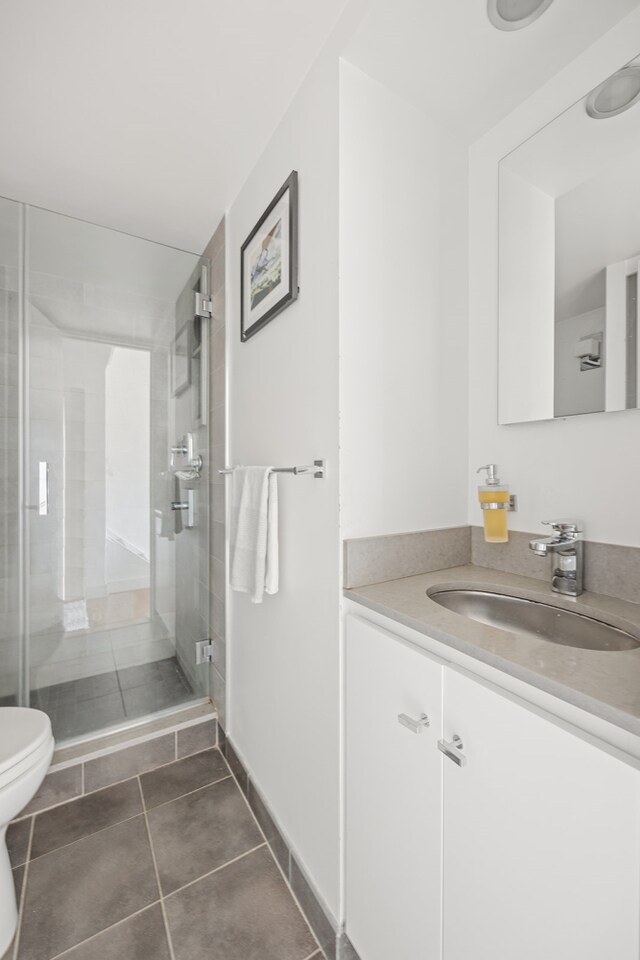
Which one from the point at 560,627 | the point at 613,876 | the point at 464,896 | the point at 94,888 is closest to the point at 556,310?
the point at 560,627

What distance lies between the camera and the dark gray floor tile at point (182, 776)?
157 cm

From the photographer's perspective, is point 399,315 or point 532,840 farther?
point 399,315

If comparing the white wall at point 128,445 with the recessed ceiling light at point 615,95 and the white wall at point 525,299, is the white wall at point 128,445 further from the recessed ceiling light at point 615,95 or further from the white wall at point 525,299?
the recessed ceiling light at point 615,95

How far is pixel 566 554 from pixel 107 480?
1.59 metres

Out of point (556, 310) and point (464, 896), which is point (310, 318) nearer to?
point (556, 310)

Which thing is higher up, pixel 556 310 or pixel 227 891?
pixel 556 310

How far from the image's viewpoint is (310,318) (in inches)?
44.2

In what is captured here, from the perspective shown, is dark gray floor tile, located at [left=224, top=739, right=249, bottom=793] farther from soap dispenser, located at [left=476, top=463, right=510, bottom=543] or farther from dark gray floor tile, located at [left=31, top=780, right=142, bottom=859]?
soap dispenser, located at [left=476, top=463, right=510, bottom=543]

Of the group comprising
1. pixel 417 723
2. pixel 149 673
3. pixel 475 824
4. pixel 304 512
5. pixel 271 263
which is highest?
pixel 271 263

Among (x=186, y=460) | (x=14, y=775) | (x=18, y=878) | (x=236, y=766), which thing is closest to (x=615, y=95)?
(x=186, y=460)

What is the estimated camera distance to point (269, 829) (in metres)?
1.35

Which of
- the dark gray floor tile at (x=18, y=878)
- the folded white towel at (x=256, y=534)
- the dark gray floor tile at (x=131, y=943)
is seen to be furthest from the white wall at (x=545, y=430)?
the dark gray floor tile at (x=18, y=878)

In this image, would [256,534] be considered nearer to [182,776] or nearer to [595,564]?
[595,564]

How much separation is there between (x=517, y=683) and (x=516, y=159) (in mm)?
1261
